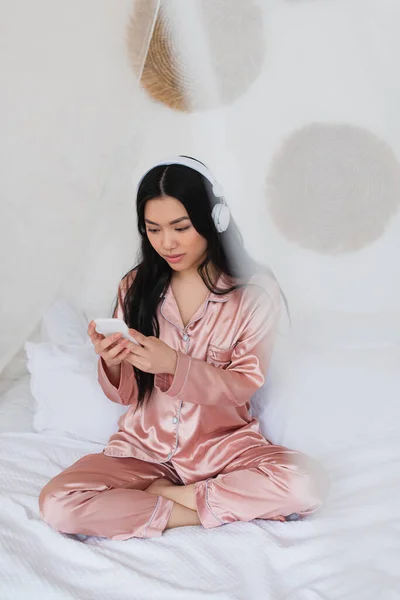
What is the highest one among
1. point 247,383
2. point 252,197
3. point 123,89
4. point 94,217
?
point 123,89

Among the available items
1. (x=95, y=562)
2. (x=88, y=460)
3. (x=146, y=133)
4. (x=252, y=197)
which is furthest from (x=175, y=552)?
(x=146, y=133)

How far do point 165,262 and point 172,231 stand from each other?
0.14m

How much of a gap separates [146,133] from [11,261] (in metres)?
0.36

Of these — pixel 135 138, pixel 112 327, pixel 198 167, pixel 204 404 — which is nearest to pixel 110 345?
pixel 112 327

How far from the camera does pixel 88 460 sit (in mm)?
1123

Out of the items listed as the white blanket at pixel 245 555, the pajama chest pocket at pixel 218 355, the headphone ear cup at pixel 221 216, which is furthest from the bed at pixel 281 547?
the headphone ear cup at pixel 221 216

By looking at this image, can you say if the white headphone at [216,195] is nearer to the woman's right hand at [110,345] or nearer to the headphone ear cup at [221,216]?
the headphone ear cup at [221,216]

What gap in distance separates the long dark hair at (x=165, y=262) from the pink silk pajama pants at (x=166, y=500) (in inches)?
8.0

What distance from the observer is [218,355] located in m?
1.15

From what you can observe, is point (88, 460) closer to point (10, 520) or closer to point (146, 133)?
point (10, 520)

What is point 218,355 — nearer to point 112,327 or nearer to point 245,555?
point 112,327

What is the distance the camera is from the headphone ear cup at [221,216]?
36.4 inches

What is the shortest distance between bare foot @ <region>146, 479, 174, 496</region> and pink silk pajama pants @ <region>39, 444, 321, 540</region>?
0.04 m

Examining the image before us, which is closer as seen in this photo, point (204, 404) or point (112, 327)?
point (112, 327)
